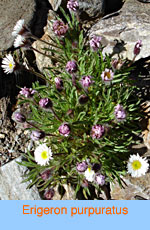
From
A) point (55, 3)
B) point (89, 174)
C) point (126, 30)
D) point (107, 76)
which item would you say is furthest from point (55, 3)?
point (89, 174)

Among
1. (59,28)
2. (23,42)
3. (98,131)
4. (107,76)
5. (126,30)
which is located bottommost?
(98,131)

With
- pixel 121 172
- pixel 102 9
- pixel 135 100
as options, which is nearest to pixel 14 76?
pixel 102 9

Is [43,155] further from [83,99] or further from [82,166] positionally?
[83,99]

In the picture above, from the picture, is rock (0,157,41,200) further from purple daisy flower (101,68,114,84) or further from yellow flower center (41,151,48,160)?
purple daisy flower (101,68,114,84)

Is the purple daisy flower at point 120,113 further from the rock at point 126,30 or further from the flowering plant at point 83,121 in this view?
the rock at point 126,30

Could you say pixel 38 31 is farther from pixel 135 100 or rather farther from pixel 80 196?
pixel 80 196
